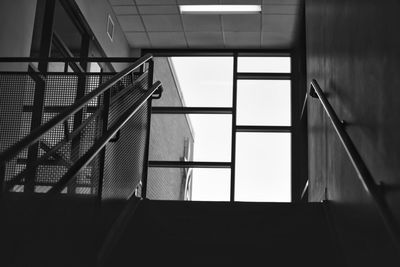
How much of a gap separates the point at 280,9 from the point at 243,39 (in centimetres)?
104

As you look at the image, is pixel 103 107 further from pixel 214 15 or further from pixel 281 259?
pixel 214 15

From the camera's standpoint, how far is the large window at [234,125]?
9.25 m

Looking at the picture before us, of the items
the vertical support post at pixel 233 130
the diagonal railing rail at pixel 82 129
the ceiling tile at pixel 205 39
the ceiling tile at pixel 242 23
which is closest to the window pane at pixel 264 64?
the vertical support post at pixel 233 130

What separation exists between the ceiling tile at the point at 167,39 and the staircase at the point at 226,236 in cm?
580

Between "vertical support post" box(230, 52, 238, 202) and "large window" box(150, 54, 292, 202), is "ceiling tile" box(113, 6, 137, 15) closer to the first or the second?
"large window" box(150, 54, 292, 202)

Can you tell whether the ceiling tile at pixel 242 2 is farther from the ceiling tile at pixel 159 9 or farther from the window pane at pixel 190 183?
the window pane at pixel 190 183

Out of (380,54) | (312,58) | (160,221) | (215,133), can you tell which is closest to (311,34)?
(312,58)

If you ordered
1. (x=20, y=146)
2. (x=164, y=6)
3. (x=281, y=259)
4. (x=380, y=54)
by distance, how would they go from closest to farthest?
(x=20, y=146) → (x=380, y=54) → (x=281, y=259) → (x=164, y=6)

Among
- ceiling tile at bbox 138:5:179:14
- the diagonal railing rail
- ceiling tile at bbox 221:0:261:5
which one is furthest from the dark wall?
ceiling tile at bbox 138:5:179:14

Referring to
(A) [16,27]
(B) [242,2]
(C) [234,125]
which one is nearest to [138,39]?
(B) [242,2]

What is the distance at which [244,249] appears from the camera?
11.5 feet

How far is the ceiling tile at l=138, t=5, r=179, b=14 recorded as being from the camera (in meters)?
8.86

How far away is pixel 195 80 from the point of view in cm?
987

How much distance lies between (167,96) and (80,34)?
7.10 ft
